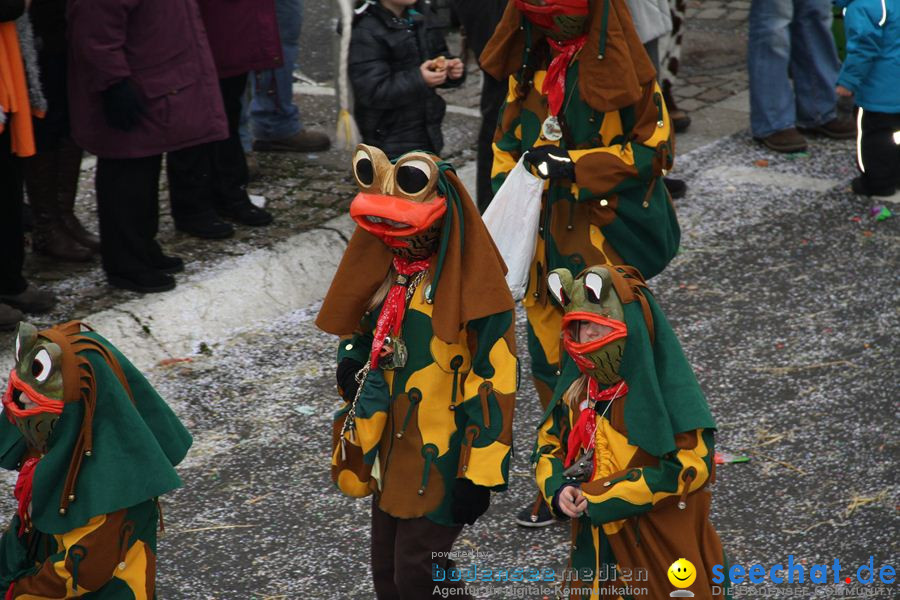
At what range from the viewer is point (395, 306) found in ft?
12.7

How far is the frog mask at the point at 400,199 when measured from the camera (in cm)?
370

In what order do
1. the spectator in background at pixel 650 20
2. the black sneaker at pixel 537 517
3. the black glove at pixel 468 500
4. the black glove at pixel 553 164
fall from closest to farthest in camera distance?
the black glove at pixel 468 500, the black glove at pixel 553 164, the black sneaker at pixel 537 517, the spectator in background at pixel 650 20

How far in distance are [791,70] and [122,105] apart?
5.10m

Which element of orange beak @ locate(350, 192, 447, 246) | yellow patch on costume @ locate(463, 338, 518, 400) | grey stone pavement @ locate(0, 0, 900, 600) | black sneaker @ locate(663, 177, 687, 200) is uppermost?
orange beak @ locate(350, 192, 447, 246)

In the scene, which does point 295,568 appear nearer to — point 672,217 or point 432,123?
point 672,217

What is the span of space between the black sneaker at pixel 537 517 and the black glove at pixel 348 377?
1259 millimetres

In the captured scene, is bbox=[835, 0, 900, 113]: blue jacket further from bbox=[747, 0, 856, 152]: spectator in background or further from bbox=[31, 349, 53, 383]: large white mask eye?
bbox=[31, 349, 53, 383]: large white mask eye

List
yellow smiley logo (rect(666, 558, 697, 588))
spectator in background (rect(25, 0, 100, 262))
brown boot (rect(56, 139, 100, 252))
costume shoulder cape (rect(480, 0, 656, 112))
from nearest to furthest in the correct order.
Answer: yellow smiley logo (rect(666, 558, 697, 588)) < costume shoulder cape (rect(480, 0, 656, 112)) < spectator in background (rect(25, 0, 100, 262)) < brown boot (rect(56, 139, 100, 252))

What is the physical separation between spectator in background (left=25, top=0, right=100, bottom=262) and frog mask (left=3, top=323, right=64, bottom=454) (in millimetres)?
3132

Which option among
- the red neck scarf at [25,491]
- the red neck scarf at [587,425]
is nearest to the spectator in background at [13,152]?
the red neck scarf at [25,491]

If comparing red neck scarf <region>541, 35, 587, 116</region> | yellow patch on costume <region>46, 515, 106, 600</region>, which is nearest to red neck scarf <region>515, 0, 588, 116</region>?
red neck scarf <region>541, 35, 587, 116</region>

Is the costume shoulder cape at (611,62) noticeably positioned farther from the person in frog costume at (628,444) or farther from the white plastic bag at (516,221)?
the person in frog costume at (628,444)

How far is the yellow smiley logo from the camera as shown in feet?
11.7

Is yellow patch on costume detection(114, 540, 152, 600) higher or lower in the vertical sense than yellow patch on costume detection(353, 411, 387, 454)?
lower
